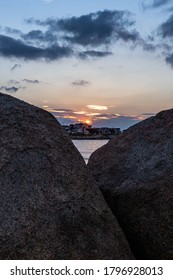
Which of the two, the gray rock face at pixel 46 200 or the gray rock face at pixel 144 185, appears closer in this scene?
the gray rock face at pixel 46 200

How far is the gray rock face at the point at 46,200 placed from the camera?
13.8ft

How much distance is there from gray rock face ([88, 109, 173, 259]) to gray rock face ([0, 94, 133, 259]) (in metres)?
0.37

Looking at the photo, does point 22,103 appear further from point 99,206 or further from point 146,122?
point 146,122

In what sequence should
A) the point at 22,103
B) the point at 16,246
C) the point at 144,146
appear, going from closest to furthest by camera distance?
the point at 16,246, the point at 22,103, the point at 144,146

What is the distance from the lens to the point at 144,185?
5.22 metres

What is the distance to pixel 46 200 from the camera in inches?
172

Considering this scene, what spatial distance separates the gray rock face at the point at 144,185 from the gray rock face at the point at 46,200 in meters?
0.37

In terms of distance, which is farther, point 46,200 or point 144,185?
point 144,185

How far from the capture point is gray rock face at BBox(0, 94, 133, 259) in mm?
4195

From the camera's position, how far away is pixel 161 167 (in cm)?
535

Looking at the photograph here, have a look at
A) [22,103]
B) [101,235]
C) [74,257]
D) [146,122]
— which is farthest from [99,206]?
[146,122]

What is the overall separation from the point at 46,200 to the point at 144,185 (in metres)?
1.32

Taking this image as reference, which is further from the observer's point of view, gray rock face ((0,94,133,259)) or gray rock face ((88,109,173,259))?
gray rock face ((88,109,173,259))

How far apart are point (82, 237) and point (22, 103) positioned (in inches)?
65.0
